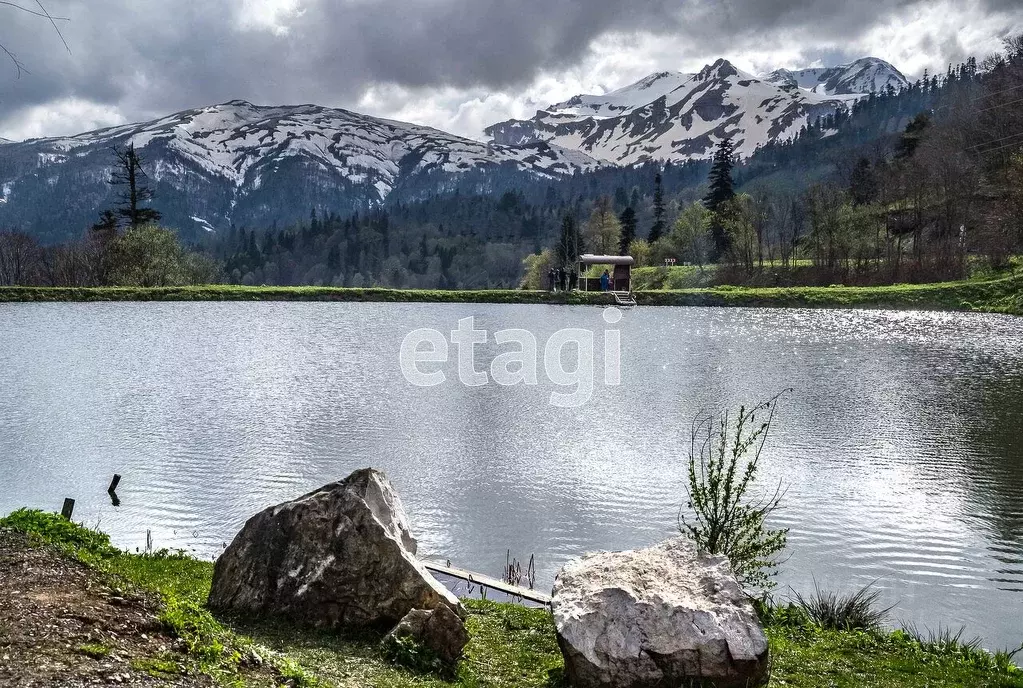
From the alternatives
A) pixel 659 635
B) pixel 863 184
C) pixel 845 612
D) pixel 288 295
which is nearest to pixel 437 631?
pixel 659 635

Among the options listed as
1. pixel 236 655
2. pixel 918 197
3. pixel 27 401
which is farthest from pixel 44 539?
pixel 918 197

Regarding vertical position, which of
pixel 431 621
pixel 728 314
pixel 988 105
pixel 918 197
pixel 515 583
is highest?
pixel 988 105

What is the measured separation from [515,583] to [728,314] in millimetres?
49312

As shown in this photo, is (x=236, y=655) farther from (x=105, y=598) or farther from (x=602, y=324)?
(x=602, y=324)

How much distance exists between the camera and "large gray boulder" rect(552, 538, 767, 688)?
735 centimetres

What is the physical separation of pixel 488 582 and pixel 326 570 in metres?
2.89

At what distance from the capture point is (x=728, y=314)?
58.0 meters

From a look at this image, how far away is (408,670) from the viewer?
742 cm

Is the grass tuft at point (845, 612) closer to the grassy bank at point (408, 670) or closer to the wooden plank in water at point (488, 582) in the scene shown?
the grassy bank at point (408, 670)

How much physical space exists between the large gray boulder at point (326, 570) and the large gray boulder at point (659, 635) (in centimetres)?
135

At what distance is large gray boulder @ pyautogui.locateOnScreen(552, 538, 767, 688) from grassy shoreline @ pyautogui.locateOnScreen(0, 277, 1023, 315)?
49640 mm

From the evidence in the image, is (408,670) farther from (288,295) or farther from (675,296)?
(288,295)

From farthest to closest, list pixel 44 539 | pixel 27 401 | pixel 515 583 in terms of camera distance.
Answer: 1. pixel 27 401
2. pixel 515 583
3. pixel 44 539

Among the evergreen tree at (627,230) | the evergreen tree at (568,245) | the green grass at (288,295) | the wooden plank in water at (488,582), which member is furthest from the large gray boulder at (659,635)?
the evergreen tree at (627,230)
